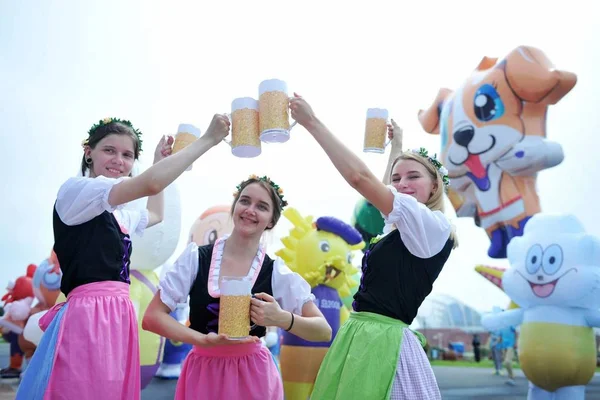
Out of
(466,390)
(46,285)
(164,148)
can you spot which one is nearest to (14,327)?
(46,285)

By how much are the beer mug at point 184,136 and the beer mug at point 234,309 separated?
966mm

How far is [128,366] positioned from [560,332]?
4319mm

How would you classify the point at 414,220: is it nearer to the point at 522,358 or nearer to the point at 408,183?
the point at 408,183

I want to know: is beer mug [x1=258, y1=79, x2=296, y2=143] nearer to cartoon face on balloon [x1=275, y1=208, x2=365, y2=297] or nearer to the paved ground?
cartoon face on balloon [x1=275, y1=208, x2=365, y2=297]

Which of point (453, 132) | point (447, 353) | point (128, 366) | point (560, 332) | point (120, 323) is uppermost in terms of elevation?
point (453, 132)

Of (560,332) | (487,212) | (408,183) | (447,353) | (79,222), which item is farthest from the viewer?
(447,353)

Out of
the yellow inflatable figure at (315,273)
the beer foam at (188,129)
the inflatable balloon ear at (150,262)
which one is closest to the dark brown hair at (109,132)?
the beer foam at (188,129)

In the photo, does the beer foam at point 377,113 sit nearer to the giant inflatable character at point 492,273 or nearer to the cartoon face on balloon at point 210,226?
the cartoon face on balloon at point 210,226

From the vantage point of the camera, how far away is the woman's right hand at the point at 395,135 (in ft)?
8.84

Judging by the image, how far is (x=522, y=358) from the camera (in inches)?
198

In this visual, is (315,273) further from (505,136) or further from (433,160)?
(505,136)

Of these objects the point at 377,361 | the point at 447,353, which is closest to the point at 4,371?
the point at 377,361

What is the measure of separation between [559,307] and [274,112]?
4.21m

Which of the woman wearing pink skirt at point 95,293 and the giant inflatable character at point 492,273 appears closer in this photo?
the woman wearing pink skirt at point 95,293
